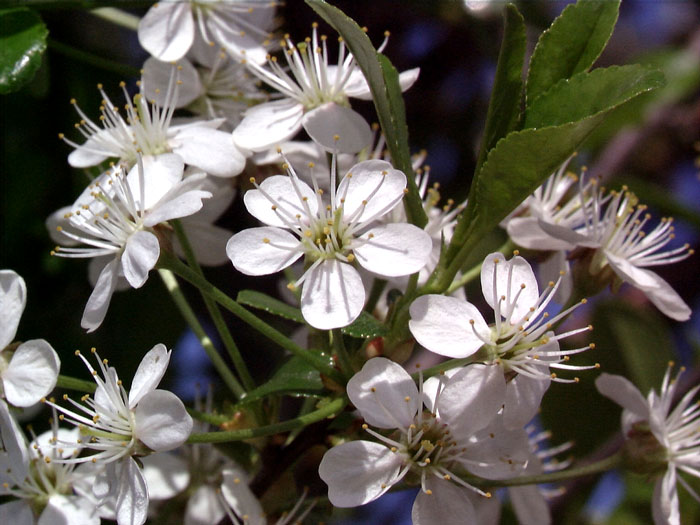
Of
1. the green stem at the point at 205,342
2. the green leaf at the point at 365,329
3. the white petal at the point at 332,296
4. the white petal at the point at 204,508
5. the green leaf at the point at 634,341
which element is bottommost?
the green leaf at the point at 634,341

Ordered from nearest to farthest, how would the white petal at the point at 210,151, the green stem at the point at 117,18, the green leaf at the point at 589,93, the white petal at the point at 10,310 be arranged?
1. the green leaf at the point at 589,93
2. the white petal at the point at 10,310
3. the white petal at the point at 210,151
4. the green stem at the point at 117,18

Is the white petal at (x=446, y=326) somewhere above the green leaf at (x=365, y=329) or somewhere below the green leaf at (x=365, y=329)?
above

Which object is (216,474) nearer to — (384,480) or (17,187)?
(384,480)

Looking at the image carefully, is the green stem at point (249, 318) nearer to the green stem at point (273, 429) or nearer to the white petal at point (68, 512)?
the green stem at point (273, 429)

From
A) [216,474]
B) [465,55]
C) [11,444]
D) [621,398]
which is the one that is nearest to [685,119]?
[465,55]

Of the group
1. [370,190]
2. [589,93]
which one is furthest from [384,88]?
[589,93]

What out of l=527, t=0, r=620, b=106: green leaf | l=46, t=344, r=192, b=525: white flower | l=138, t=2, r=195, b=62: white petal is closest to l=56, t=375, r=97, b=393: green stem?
l=46, t=344, r=192, b=525: white flower

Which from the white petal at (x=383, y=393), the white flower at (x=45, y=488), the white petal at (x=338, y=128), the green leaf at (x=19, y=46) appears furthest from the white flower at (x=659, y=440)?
the green leaf at (x=19, y=46)
